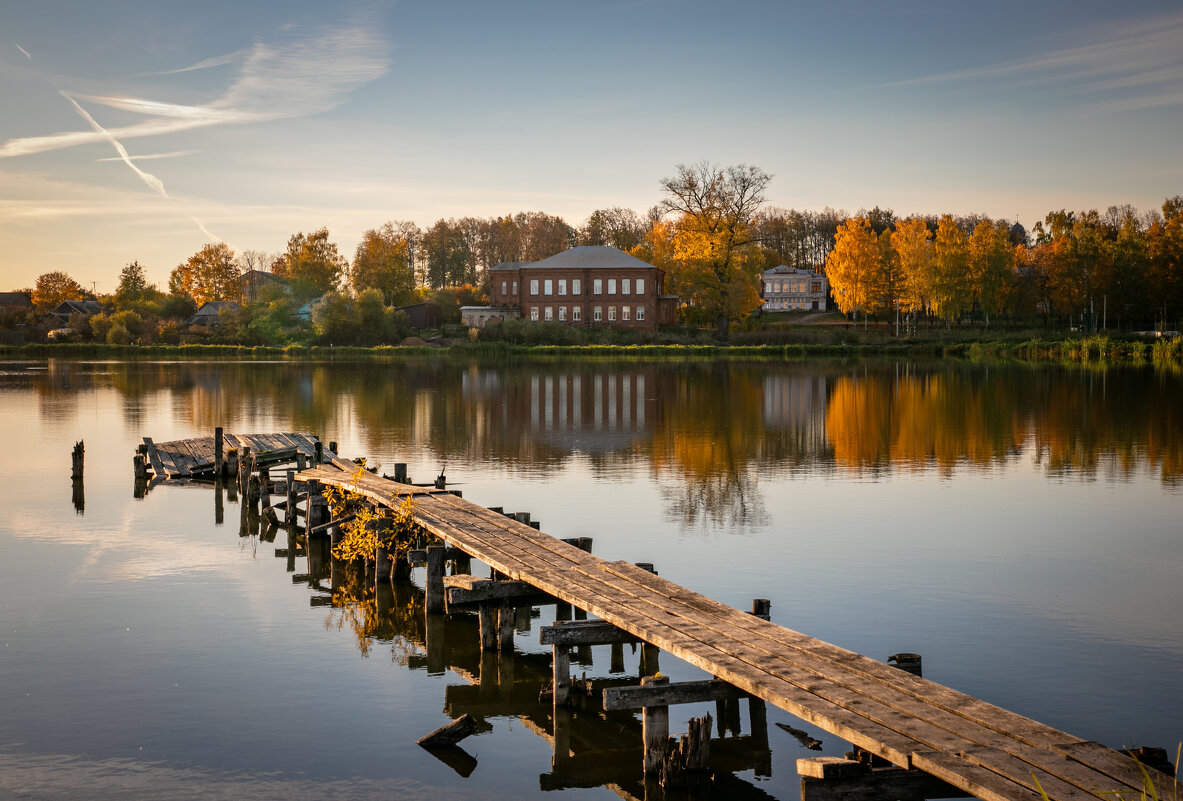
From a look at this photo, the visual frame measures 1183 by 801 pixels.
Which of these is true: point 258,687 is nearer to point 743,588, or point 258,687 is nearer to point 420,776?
point 420,776

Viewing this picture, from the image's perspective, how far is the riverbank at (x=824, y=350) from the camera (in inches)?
3000

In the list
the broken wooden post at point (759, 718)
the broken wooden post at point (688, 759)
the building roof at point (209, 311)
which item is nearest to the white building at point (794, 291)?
the building roof at point (209, 311)

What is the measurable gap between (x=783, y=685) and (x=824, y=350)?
80.0 m

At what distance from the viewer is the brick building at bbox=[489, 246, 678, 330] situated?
9719 cm

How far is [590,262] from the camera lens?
9812 centimetres

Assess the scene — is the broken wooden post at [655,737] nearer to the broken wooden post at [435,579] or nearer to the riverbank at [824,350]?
the broken wooden post at [435,579]

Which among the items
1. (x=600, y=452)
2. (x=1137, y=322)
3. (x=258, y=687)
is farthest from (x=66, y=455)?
(x=1137, y=322)

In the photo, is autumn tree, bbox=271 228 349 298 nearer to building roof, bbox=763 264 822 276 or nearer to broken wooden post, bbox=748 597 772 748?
building roof, bbox=763 264 822 276

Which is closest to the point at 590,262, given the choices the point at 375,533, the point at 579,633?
the point at 375,533

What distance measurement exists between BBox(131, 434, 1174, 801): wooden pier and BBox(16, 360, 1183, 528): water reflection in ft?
24.1

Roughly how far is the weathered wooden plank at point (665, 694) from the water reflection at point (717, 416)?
33.3 ft

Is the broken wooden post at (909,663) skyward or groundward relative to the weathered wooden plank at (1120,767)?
skyward

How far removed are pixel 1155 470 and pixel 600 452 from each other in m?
13.6

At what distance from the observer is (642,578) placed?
11.2 metres
